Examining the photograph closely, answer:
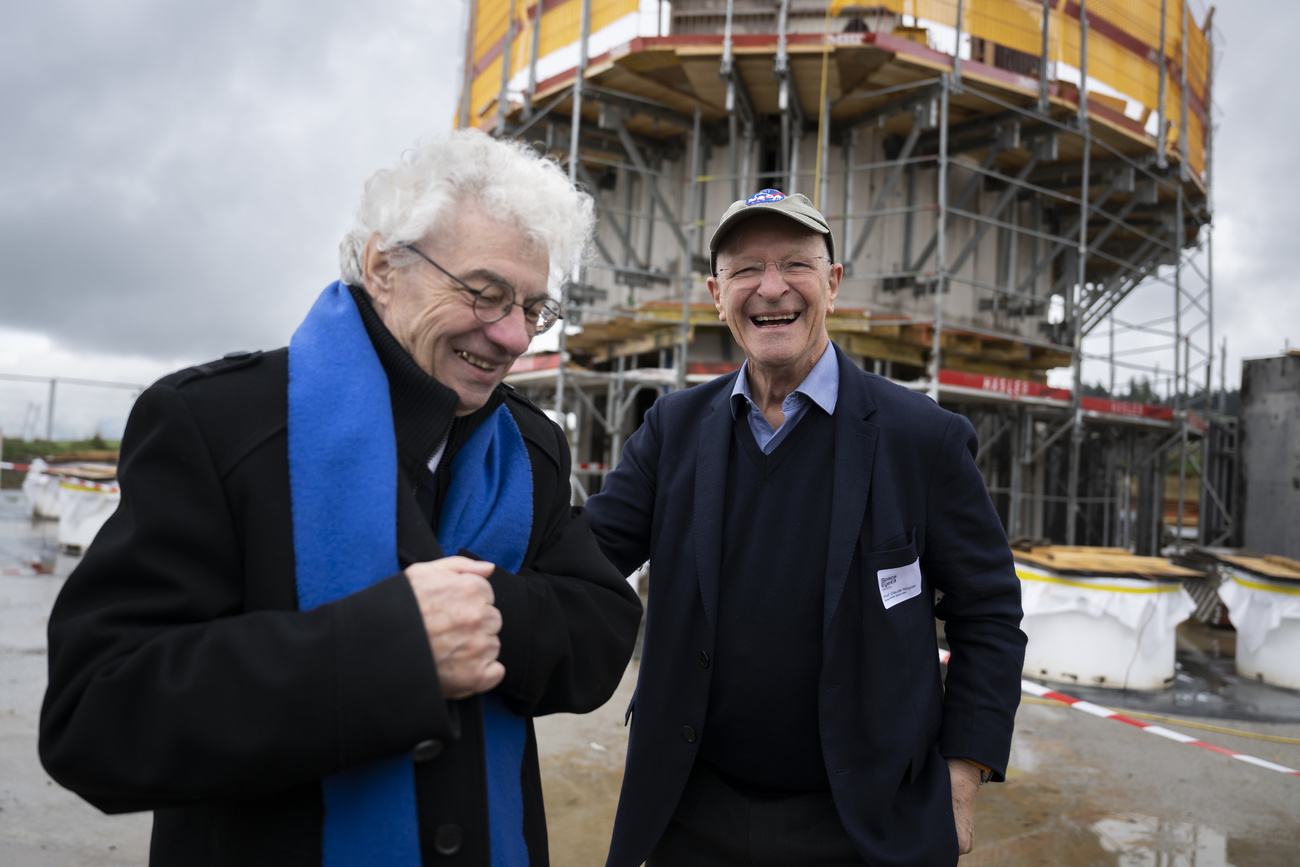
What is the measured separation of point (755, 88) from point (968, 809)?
1191 centimetres

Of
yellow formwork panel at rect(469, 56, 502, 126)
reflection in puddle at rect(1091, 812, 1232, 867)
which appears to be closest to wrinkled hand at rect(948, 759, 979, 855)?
reflection in puddle at rect(1091, 812, 1232, 867)

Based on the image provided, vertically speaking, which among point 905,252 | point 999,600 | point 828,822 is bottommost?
point 828,822

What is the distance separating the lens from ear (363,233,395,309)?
150 centimetres

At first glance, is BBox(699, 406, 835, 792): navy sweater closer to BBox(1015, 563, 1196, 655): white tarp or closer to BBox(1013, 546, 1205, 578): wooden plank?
BBox(1015, 563, 1196, 655): white tarp

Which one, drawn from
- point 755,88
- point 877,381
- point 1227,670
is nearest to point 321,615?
point 877,381

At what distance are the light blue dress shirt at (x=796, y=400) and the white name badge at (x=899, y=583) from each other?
17.2 inches

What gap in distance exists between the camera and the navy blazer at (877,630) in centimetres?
191

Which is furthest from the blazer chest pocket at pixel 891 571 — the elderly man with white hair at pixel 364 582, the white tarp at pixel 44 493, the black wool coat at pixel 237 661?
the white tarp at pixel 44 493

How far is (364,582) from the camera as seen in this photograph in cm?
127

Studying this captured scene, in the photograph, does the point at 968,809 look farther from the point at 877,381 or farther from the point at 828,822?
the point at 877,381

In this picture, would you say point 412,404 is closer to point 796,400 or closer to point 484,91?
point 796,400

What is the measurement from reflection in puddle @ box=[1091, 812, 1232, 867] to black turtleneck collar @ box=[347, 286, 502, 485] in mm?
3947

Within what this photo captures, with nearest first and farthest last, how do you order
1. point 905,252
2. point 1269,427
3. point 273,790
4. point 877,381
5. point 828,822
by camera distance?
point 273,790 → point 828,822 → point 877,381 → point 1269,427 → point 905,252

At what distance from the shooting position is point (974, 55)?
41.2 ft
